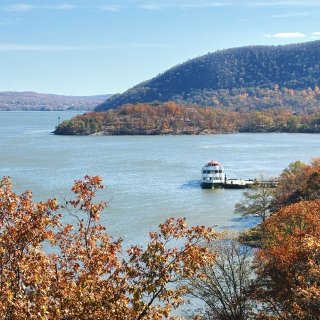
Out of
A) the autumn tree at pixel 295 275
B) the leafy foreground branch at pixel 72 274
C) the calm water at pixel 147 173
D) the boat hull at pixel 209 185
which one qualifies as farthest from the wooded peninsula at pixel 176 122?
the leafy foreground branch at pixel 72 274

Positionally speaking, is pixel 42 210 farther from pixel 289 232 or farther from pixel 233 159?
pixel 233 159

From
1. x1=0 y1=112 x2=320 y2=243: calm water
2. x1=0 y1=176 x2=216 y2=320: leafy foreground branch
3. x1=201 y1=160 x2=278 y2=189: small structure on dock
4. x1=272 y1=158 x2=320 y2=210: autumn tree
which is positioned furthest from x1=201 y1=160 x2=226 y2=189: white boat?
x1=0 y1=176 x2=216 y2=320: leafy foreground branch

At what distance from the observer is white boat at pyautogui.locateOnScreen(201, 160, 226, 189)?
42312 mm

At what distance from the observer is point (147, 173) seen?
47875mm

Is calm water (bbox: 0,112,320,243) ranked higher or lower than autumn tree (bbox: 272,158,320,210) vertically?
lower

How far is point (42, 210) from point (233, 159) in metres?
54.5

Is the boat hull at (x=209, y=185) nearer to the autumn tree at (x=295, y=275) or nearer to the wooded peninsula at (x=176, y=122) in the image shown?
the autumn tree at (x=295, y=275)

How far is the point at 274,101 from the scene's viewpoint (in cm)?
17150

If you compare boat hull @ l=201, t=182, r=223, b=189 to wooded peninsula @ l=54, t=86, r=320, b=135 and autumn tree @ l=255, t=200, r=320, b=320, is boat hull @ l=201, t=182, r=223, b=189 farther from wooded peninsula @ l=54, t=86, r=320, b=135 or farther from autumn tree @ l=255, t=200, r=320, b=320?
wooded peninsula @ l=54, t=86, r=320, b=135

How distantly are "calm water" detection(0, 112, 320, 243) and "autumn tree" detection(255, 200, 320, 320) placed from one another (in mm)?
12792

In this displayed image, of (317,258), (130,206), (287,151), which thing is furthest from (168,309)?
(287,151)

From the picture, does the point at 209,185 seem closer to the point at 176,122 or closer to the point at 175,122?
the point at 176,122

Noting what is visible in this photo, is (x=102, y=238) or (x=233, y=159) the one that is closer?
(x=102, y=238)

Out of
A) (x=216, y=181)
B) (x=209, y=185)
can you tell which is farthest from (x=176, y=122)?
(x=209, y=185)
